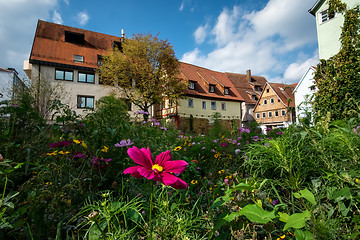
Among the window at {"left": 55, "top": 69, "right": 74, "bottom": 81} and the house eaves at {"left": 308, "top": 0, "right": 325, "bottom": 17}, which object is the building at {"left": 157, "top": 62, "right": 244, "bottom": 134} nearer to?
the window at {"left": 55, "top": 69, "right": 74, "bottom": 81}

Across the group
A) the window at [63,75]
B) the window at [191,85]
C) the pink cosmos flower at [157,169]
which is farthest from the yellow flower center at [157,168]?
the window at [191,85]

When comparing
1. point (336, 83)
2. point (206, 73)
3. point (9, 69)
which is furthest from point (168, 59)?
point (9, 69)

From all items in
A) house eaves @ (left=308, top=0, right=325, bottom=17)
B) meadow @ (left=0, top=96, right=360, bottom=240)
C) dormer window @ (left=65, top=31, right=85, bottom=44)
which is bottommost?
meadow @ (left=0, top=96, right=360, bottom=240)

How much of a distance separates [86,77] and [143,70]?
5233 mm

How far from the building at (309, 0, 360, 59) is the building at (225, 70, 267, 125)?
17504mm

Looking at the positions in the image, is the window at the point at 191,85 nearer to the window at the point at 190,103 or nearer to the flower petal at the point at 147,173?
the window at the point at 190,103

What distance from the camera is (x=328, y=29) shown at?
1186 cm

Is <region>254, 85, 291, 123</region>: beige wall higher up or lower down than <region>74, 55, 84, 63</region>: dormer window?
lower down

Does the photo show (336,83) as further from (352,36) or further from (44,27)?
(44,27)

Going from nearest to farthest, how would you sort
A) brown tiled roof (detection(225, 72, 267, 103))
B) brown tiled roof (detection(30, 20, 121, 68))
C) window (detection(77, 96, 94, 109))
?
1. brown tiled roof (detection(30, 20, 121, 68))
2. window (detection(77, 96, 94, 109))
3. brown tiled roof (detection(225, 72, 267, 103))

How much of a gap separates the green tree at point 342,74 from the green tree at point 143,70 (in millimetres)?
11646

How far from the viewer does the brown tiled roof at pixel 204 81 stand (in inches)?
892

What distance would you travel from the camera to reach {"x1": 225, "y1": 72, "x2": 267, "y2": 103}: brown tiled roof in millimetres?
31016

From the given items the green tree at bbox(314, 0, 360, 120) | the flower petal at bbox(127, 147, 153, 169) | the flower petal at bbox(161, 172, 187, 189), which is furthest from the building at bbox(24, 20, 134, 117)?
the flower petal at bbox(161, 172, 187, 189)
